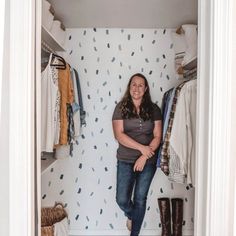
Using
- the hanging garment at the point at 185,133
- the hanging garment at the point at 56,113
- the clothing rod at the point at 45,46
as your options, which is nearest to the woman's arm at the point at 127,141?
the hanging garment at the point at 185,133

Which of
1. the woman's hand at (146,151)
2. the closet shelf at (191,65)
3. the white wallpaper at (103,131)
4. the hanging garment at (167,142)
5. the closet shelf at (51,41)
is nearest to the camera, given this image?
the closet shelf at (51,41)

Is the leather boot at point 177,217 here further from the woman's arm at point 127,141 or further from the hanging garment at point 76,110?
the hanging garment at point 76,110

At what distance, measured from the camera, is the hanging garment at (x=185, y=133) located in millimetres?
2254

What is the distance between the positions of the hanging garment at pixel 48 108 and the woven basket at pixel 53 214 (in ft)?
2.93

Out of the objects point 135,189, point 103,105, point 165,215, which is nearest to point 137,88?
point 103,105

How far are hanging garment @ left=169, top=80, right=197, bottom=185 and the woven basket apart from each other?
50.5 inches

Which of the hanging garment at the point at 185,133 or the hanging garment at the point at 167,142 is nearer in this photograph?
the hanging garment at the point at 185,133
